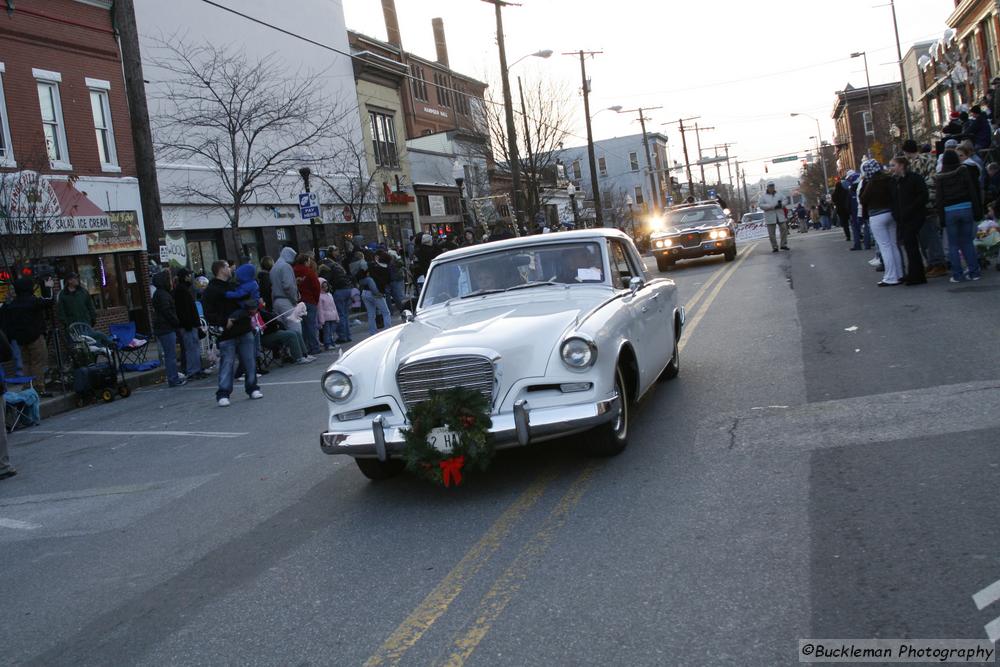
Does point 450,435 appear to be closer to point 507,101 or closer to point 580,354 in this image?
point 580,354

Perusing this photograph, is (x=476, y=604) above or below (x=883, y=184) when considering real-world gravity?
below

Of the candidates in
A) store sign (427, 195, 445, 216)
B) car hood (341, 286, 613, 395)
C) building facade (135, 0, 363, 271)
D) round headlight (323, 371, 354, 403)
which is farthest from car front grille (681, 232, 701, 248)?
store sign (427, 195, 445, 216)

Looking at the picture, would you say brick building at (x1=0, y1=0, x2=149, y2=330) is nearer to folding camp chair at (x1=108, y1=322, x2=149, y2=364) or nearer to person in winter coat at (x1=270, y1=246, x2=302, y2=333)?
folding camp chair at (x1=108, y1=322, x2=149, y2=364)

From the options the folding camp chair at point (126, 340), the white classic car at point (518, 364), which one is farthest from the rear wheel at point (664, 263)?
the white classic car at point (518, 364)

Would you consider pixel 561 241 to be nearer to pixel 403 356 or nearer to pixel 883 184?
pixel 403 356

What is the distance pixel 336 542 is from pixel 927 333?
6.63 meters

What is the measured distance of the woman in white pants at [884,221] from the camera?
43.2 feet

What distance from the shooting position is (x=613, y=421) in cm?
604

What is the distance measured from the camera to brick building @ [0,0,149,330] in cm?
2053

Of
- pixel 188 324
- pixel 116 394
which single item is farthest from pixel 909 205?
pixel 116 394

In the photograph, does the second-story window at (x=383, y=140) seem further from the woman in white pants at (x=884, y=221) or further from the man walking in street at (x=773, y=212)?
the woman in white pants at (x=884, y=221)

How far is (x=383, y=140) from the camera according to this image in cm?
3969

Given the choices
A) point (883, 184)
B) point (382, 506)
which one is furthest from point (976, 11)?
point (382, 506)

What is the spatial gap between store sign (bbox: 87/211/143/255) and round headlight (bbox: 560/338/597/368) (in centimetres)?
1906
